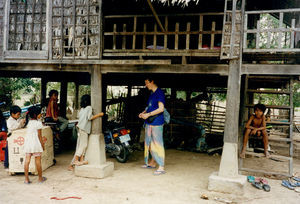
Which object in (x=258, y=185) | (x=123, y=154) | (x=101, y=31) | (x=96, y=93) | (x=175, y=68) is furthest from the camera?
(x=123, y=154)

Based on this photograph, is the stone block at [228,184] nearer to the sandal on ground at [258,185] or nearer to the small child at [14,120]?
the sandal on ground at [258,185]

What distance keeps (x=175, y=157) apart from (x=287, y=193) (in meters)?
3.18

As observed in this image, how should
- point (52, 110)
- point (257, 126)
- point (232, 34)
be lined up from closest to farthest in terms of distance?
point (232, 34) < point (257, 126) < point (52, 110)

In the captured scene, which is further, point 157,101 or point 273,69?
point 157,101

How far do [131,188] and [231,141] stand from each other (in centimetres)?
210

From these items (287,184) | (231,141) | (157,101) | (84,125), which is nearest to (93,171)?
(84,125)

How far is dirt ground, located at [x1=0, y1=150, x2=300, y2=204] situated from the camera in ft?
14.9

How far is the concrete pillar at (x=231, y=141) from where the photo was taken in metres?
4.88

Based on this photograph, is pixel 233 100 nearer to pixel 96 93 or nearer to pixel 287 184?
pixel 287 184

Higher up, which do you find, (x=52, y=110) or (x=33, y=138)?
(x=52, y=110)

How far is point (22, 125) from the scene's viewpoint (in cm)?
578

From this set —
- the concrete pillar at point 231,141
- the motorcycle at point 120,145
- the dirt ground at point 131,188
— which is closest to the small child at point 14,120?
the dirt ground at point 131,188

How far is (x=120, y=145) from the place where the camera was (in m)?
6.86

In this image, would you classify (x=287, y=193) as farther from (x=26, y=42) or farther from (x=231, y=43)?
(x=26, y=42)
